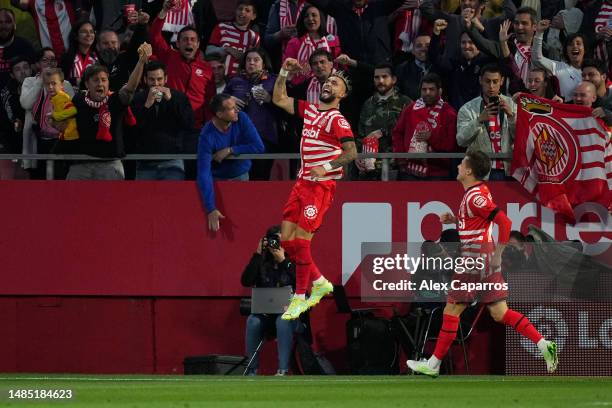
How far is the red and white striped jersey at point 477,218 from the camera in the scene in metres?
13.3

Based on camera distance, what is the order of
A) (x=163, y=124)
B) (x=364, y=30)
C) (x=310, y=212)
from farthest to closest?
(x=364, y=30) → (x=163, y=124) → (x=310, y=212)

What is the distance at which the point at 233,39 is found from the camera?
1745 cm

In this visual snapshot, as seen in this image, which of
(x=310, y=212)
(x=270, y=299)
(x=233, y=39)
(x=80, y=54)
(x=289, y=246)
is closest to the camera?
(x=310, y=212)

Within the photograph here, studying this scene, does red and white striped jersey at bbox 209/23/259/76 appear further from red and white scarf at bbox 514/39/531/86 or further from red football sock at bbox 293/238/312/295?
red football sock at bbox 293/238/312/295

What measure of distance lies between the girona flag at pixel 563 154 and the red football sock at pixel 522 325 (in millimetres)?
2723

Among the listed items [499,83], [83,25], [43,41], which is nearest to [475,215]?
[499,83]

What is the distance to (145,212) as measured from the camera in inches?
655

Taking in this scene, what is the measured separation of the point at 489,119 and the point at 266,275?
120 inches

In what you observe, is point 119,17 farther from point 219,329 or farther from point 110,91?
point 219,329

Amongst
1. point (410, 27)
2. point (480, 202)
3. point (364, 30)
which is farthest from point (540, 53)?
point (480, 202)

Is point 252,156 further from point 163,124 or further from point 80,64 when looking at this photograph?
point 80,64

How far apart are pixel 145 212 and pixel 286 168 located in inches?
75.5

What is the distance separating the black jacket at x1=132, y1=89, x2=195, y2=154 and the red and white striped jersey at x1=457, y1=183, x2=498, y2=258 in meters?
4.06

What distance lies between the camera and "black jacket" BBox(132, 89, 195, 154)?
16.1 meters
